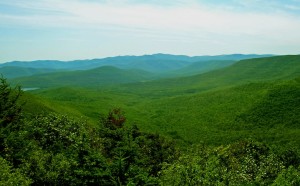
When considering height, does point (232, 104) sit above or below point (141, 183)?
below

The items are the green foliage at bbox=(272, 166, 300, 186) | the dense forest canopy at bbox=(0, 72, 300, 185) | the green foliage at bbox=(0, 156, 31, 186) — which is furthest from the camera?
the dense forest canopy at bbox=(0, 72, 300, 185)

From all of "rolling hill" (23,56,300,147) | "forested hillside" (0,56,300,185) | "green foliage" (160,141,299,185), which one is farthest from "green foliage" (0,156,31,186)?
"rolling hill" (23,56,300,147)

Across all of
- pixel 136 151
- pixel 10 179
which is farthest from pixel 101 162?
pixel 10 179

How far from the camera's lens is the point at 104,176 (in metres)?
25.9

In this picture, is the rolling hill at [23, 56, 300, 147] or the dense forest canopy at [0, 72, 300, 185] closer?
the dense forest canopy at [0, 72, 300, 185]

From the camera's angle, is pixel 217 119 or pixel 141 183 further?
pixel 217 119

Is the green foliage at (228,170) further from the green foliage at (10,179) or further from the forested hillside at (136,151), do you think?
the green foliage at (10,179)

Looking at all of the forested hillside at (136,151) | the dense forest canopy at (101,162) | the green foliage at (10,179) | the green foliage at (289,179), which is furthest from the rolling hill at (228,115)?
the green foliage at (10,179)

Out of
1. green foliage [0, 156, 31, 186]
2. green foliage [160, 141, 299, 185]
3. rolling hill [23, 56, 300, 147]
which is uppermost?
green foliage [0, 156, 31, 186]

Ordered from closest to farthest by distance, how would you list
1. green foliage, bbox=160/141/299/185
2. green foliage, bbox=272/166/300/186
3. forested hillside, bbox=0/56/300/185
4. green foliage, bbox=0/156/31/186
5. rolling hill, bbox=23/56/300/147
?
green foliage, bbox=0/156/31/186, green foliage, bbox=272/166/300/186, green foliage, bbox=160/141/299/185, forested hillside, bbox=0/56/300/185, rolling hill, bbox=23/56/300/147

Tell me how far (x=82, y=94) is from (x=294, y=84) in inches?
3977

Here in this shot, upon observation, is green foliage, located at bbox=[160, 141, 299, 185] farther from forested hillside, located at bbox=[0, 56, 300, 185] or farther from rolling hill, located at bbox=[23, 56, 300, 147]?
rolling hill, located at bbox=[23, 56, 300, 147]

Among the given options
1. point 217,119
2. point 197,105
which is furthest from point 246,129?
point 197,105

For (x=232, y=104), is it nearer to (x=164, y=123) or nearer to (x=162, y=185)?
(x=164, y=123)
